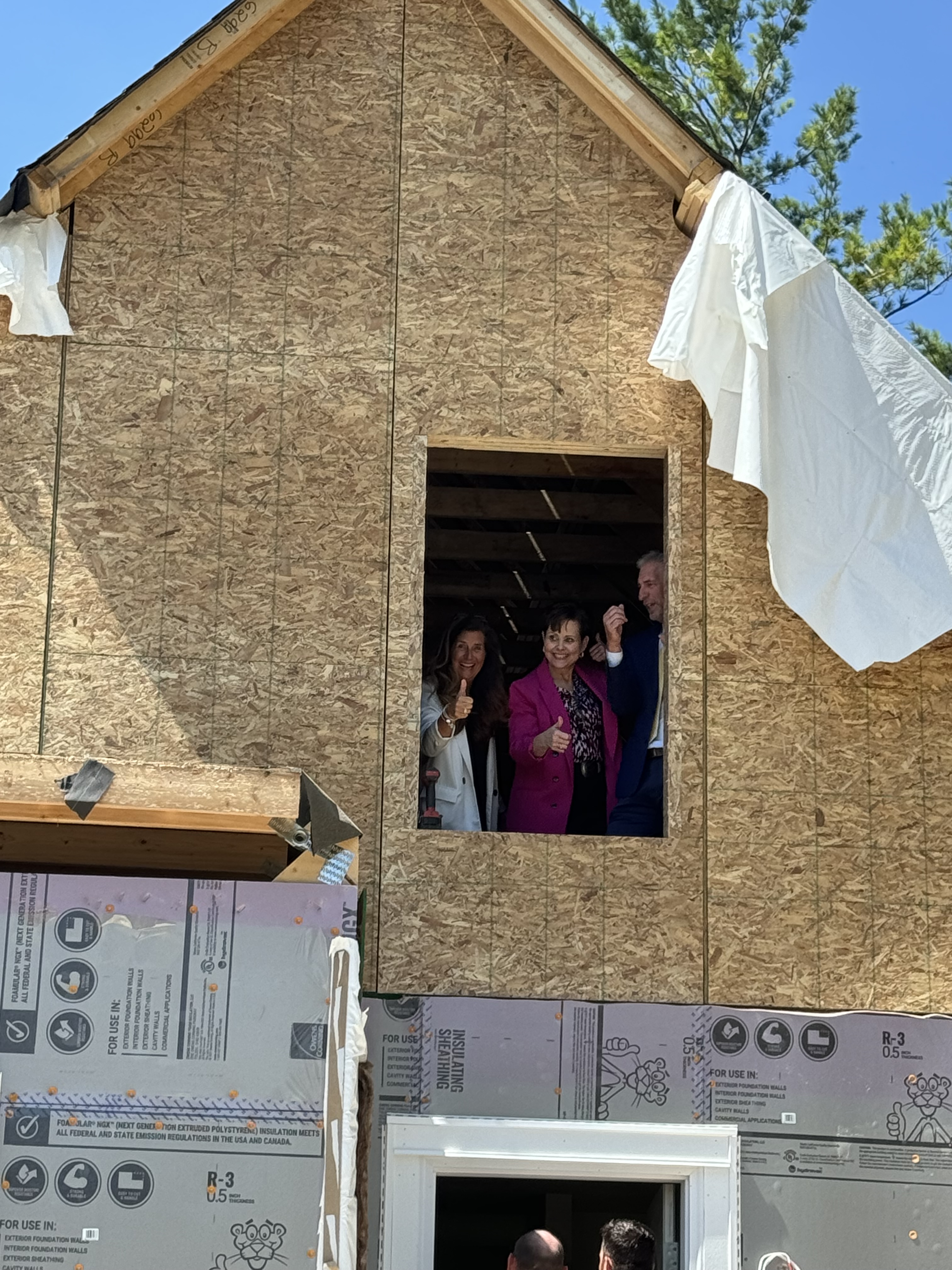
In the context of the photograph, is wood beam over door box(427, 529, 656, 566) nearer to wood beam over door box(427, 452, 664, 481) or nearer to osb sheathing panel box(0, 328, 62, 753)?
wood beam over door box(427, 452, 664, 481)

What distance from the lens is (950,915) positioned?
7562 millimetres

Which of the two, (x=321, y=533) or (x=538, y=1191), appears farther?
(x=538, y=1191)

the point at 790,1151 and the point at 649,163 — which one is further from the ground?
the point at 649,163

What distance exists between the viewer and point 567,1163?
7000mm

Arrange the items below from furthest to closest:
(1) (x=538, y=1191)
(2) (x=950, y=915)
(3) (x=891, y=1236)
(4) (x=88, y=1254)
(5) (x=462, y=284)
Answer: (1) (x=538, y=1191)
(5) (x=462, y=284)
(2) (x=950, y=915)
(3) (x=891, y=1236)
(4) (x=88, y=1254)

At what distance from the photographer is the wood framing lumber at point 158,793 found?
6.07 metres

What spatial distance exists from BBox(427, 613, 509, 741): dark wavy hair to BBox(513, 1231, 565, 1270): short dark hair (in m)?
3.49

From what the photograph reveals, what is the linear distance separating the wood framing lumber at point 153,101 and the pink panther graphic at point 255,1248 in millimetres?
4801

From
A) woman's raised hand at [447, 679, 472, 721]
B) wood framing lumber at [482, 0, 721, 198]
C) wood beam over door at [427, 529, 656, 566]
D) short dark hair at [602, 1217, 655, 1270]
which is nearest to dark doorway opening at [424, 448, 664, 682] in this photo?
wood beam over door at [427, 529, 656, 566]

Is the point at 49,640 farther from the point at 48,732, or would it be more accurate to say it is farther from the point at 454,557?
the point at 454,557

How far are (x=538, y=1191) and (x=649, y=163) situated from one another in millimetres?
7660

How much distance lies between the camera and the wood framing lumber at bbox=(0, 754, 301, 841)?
6.07 metres

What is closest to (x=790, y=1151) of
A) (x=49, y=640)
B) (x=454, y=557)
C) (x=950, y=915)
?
(x=950, y=915)

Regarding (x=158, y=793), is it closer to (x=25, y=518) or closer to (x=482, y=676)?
(x=25, y=518)
